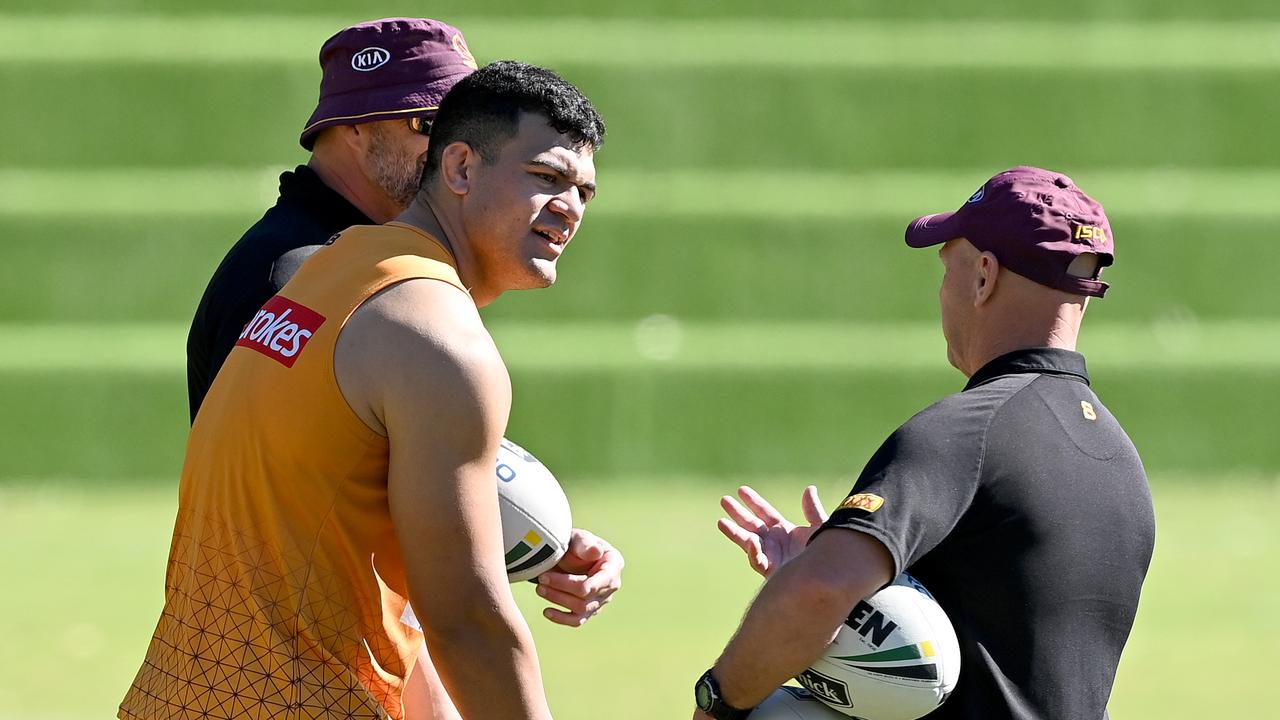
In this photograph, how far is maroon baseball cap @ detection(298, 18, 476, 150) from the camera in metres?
3.33

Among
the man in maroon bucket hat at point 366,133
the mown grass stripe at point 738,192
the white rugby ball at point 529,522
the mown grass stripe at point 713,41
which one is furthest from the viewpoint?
the mown grass stripe at point 713,41

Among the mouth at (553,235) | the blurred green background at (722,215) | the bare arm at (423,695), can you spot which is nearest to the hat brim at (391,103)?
the mouth at (553,235)

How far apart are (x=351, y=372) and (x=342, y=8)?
8519 millimetres

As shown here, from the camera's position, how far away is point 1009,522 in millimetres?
2396

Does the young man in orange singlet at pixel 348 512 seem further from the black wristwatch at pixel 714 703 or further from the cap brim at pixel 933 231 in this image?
the cap brim at pixel 933 231

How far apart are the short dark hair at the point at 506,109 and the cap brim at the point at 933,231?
2.14 feet

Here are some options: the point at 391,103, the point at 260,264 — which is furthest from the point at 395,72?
the point at 260,264

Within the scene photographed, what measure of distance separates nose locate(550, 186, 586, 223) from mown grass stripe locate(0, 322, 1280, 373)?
7136 mm

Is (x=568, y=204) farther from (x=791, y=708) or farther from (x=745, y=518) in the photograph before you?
(x=791, y=708)

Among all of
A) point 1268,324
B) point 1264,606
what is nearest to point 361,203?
point 1264,606

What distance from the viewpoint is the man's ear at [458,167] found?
2.40 meters

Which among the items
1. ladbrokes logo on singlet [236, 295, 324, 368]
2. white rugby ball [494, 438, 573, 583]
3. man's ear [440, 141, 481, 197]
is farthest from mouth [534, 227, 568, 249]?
white rugby ball [494, 438, 573, 583]

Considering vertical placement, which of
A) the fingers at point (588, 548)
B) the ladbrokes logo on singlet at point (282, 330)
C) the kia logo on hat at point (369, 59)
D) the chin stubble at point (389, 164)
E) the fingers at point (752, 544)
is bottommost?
the fingers at point (588, 548)

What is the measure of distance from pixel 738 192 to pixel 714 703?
301 inches
